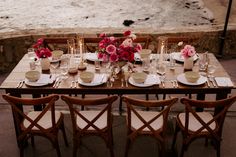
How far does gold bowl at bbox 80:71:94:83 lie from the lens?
142 inches

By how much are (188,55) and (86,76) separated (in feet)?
3.55

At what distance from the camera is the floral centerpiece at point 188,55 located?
12.5 ft

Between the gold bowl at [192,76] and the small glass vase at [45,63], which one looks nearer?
the gold bowl at [192,76]

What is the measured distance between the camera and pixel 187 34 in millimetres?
5660

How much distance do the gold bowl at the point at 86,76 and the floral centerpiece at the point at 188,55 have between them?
99cm

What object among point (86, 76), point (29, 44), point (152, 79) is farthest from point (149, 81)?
point (29, 44)

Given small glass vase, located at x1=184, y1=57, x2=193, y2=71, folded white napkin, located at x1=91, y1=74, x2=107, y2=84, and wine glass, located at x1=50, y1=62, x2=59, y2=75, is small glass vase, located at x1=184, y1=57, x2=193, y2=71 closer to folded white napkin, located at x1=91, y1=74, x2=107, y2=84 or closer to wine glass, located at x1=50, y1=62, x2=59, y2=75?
folded white napkin, located at x1=91, y1=74, x2=107, y2=84

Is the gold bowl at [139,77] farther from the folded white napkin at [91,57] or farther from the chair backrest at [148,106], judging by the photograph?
the folded white napkin at [91,57]

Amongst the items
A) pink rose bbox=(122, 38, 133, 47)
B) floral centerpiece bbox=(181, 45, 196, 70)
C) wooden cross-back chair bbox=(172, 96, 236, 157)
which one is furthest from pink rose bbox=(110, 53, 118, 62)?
wooden cross-back chair bbox=(172, 96, 236, 157)

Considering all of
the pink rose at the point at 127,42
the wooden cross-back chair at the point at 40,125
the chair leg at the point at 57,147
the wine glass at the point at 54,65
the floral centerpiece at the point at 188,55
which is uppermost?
the pink rose at the point at 127,42

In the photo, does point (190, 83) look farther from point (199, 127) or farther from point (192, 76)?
point (199, 127)

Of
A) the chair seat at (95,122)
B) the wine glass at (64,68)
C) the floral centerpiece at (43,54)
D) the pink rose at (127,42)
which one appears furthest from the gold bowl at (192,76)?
the floral centerpiece at (43,54)

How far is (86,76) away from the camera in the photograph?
3.62 meters

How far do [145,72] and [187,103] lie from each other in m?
0.84
